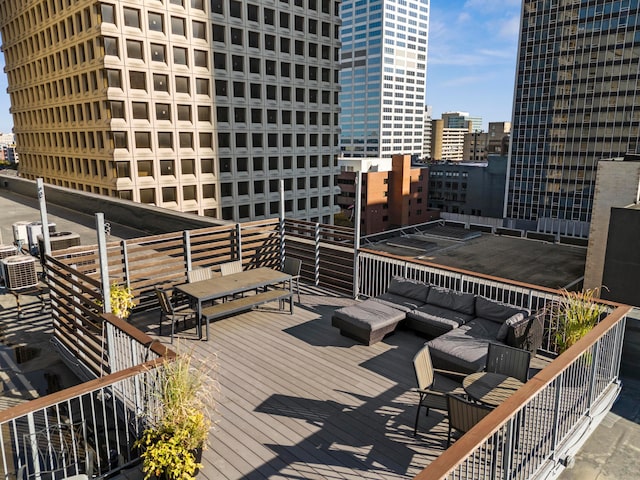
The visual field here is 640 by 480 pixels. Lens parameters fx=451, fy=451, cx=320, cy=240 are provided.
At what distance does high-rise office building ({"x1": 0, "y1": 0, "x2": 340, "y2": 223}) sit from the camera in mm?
37312

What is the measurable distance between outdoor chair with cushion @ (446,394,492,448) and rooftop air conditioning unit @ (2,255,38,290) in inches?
426

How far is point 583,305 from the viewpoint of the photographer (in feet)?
22.1

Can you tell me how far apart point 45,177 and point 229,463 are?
55.0 meters

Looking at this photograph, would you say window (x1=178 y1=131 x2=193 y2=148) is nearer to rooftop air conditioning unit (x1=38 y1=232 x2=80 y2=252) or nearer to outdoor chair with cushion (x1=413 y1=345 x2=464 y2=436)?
rooftop air conditioning unit (x1=38 y1=232 x2=80 y2=252)

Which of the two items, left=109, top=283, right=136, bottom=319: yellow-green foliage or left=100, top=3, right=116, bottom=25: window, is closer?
left=109, top=283, right=136, bottom=319: yellow-green foliage

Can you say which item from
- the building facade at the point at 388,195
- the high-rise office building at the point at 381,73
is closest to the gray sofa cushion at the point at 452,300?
the building facade at the point at 388,195

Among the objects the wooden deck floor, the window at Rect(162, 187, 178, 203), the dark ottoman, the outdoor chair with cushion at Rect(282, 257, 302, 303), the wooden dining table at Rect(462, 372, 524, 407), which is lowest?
the window at Rect(162, 187, 178, 203)

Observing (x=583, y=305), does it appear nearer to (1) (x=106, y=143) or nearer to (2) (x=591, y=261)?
(2) (x=591, y=261)

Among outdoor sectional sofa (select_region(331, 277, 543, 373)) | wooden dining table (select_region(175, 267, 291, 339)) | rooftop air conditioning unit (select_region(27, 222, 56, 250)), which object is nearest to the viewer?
outdoor sectional sofa (select_region(331, 277, 543, 373))

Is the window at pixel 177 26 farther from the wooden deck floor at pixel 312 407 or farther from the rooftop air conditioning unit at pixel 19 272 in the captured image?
the wooden deck floor at pixel 312 407

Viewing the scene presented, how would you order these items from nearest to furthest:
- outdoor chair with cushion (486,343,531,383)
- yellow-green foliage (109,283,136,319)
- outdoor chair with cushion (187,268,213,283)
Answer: outdoor chair with cushion (486,343,531,383) < yellow-green foliage (109,283,136,319) < outdoor chair with cushion (187,268,213,283)

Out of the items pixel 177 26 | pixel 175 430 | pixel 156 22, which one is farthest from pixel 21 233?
pixel 177 26

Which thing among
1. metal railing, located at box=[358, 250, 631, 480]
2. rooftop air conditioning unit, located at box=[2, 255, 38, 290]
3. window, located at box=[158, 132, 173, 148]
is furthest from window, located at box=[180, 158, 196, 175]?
metal railing, located at box=[358, 250, 631, 480]

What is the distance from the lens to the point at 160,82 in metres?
39.3
